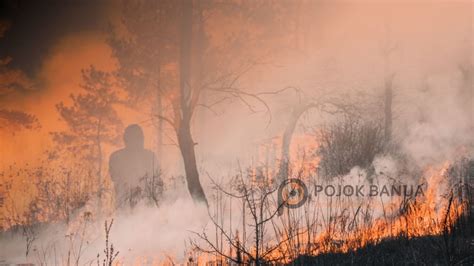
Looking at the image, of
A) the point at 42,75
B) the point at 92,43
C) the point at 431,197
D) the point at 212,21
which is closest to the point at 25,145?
the point at 42,75

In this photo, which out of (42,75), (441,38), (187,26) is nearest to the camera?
(187,26)

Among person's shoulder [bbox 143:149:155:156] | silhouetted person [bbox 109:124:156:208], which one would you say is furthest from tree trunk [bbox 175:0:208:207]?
person's shoulder [bbox 143:149:155:156]

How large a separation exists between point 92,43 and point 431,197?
18.7 m

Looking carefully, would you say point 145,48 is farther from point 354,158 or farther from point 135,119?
point 135,119

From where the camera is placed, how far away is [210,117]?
2673cm

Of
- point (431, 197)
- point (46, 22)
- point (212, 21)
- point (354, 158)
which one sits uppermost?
point (46, 22)

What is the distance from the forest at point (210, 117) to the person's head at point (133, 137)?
0.14 feet

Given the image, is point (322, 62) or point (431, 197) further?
point (322, 62)

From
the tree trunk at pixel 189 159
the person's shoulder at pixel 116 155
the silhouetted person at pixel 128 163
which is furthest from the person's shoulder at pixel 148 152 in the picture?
the tree trunk at pixel 189 159

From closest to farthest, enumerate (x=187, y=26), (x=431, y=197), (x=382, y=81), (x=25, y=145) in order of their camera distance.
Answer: (x=431, y=197) → (x=187, y=26) → (x=25, y=145) → (x=382, y=81)

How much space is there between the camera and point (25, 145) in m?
21.6

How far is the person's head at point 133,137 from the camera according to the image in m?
12.6

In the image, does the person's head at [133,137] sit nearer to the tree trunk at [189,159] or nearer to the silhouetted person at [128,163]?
the silhouetted person at [128,163]

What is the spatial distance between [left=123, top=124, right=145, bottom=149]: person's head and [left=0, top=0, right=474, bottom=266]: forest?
42 mm
